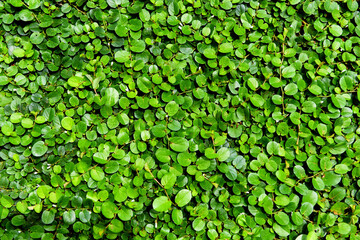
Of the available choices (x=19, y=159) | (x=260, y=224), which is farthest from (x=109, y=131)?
(x=260, y=224)

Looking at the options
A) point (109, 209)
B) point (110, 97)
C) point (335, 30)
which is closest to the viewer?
point (109, 209)

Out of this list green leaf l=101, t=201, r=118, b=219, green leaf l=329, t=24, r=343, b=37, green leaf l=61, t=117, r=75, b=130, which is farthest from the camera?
green leaf l=329, t=24, r=343, b=37

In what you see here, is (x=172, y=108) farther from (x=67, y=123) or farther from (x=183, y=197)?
(x=67, y=123)

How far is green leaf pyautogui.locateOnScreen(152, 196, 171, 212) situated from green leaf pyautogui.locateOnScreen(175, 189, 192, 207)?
0.05 meters

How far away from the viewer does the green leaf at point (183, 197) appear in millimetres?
1447

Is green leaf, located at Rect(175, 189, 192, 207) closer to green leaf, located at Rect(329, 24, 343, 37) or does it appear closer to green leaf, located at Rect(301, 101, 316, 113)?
green leaf, located at Rect(301, 101, 316, 113)

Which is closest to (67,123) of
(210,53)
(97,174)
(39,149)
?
(39,149)

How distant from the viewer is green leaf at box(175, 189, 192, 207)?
1447mm

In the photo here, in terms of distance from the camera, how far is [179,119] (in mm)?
1567

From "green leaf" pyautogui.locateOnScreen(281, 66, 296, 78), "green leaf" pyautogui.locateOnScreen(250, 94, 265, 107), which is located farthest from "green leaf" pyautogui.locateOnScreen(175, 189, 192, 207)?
"green leaf" pyautogui.locateOnScreen(281, 66, 296, 78)

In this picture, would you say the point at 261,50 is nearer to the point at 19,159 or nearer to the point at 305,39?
the point at 305,39

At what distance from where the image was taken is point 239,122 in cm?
161

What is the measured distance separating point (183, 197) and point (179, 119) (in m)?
0.44

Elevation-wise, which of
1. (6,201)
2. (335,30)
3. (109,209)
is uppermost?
(335,30)
